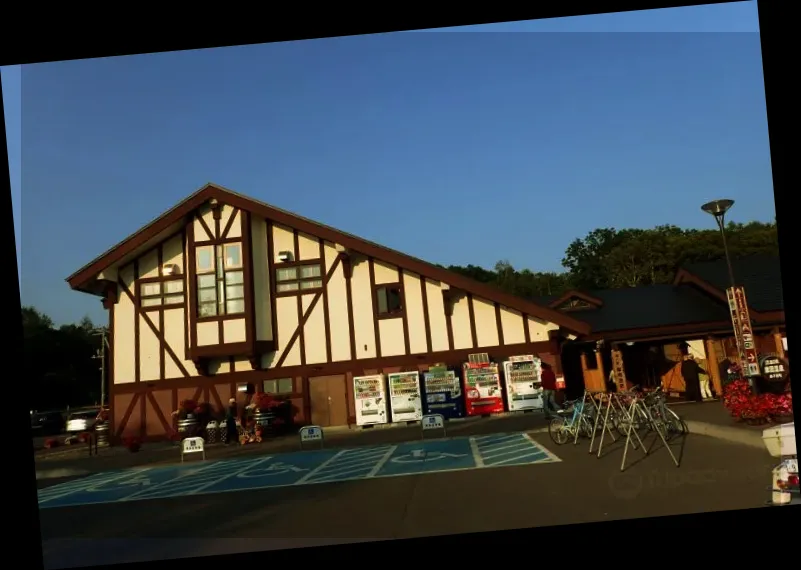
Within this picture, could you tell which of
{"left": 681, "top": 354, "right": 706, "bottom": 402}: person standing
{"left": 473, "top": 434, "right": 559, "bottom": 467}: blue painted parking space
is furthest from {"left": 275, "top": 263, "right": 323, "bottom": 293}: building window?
{"left": 681, "top": 354, "right": 706, "bottom": 402}: person standing

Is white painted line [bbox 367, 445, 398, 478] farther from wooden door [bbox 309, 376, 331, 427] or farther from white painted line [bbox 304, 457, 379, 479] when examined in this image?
wooden door [bbox 309, 376, 331, 427]

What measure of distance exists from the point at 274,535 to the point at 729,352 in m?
15.7

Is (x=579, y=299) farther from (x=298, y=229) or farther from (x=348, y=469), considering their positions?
(x=348, y=469)

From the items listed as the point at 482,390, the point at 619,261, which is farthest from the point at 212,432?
the point at 619,261

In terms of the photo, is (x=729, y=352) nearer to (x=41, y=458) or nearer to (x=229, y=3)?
(x=229, y=3)

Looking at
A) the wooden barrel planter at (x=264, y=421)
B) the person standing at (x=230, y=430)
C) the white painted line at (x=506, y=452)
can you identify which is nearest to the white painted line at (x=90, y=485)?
the person standing at (x=230, y=430)

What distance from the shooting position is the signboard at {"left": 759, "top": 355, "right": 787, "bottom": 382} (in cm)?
1270

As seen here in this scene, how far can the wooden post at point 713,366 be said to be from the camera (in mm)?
16109

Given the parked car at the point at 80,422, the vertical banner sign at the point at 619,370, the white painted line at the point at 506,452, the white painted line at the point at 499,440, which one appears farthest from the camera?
the parked car at the point at 80,422

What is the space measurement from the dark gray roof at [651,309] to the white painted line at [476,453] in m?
7.66

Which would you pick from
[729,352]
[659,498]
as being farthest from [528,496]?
[729,352]

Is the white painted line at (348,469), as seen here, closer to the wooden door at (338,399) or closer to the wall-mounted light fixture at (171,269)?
the wooden door at (338,399)

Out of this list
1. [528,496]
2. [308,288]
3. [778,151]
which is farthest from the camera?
[308,288]

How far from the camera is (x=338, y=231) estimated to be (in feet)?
57.5
